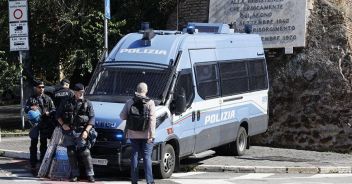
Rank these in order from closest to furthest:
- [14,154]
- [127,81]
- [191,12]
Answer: [127,81]
[14,154]
[191,12]

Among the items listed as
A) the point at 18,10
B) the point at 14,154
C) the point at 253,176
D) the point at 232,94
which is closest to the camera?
the point at 253,176

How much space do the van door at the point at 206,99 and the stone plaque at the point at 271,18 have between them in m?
4.40

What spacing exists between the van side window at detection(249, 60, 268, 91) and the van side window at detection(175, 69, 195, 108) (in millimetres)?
3378

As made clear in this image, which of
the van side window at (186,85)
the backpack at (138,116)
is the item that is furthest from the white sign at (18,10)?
the backpack at (138,116)

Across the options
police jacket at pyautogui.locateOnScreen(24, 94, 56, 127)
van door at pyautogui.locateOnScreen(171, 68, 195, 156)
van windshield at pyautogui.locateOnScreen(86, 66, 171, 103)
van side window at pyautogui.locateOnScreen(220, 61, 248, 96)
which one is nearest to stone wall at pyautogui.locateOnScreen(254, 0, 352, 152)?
van side window at pyautogui.locateOnScreen(220, 61, 248, 96)

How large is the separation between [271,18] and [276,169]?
5.96 metres

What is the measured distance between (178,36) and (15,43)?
7.84 m

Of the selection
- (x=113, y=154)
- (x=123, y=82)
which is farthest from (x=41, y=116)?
(x=113, y=154)

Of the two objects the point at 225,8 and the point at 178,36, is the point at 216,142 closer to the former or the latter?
the point at 178,36

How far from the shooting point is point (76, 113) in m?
10.6

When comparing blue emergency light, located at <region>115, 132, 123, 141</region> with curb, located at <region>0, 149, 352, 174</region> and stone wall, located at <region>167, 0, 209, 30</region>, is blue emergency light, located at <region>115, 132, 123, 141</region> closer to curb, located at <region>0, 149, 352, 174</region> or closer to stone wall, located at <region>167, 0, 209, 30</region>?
curb, located at <region>0, 149, 352, 174</region>

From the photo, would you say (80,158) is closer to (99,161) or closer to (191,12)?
(99,161)

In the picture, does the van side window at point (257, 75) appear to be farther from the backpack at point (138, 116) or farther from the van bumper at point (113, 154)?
the backpack at point (138, 116)

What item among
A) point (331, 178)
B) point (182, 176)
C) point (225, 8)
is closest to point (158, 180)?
point (182, 176)
